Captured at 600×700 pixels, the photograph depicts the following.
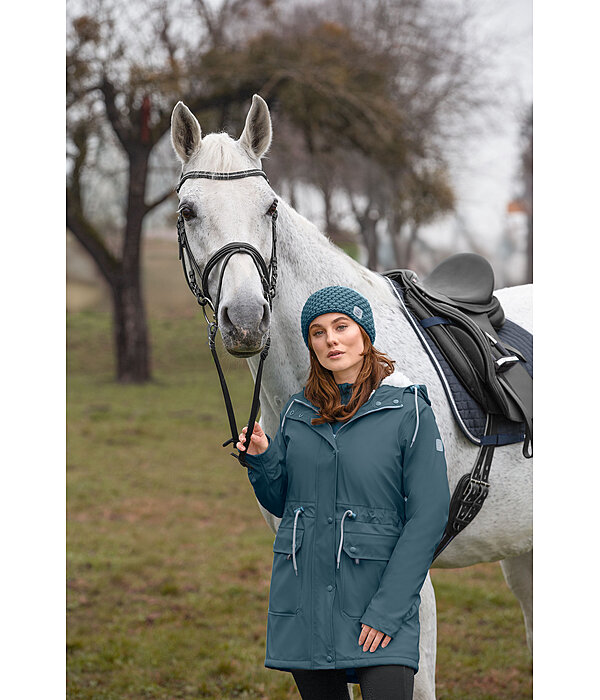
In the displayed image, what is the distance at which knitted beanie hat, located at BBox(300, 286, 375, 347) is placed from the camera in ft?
5.35

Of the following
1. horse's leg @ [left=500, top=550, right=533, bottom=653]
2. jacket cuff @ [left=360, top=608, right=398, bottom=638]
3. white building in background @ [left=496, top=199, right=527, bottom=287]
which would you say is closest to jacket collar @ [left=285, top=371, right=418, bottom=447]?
jacket cuff @ [left=360, top=608, right=398, bottom=638]

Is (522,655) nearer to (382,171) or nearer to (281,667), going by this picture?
(281,667)

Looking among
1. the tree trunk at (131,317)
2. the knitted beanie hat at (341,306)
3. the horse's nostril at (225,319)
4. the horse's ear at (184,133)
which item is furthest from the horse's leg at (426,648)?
the tree trunk at (131,317)

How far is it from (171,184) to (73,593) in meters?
8.08

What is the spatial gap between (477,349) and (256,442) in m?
0.86

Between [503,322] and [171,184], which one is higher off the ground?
[171,184]

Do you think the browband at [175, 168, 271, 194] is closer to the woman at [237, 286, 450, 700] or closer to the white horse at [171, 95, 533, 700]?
the white horse at [171, 95, 533, 700]

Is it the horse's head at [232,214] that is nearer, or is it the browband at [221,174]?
the horse's head at [232,214]

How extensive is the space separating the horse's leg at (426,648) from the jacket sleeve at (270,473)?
Result: 0.52 meters

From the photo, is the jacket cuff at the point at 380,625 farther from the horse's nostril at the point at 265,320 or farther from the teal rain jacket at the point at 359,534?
the horse's nostril at the point at 265,320

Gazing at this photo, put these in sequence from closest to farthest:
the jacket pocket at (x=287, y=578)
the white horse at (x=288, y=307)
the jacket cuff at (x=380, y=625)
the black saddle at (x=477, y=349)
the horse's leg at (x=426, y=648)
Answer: the jacket cuff at (x=380, y=625)
the jacket pocket at (x=287, y=578)
the white horse at (x=288, y=307)
the horse's leg at (x=426, y=648)
the black saddle at (x=477, y=349)

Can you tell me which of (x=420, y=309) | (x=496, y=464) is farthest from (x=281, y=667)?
(x=420, y=309)

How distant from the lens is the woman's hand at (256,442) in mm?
1619

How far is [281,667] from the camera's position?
155 cm
